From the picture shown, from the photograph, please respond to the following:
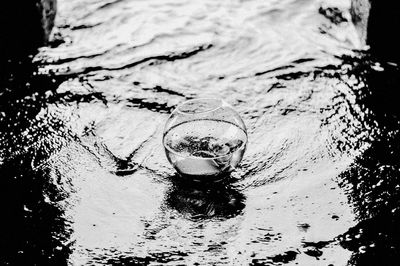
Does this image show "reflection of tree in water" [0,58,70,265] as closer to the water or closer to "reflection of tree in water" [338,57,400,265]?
the water

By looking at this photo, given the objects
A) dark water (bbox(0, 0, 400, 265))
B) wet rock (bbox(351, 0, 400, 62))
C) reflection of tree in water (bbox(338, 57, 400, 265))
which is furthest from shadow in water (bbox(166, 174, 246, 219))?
wet rock (bbox(351, 0, 400, 62))

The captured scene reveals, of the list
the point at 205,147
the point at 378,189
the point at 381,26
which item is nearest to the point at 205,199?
the point at 205,147

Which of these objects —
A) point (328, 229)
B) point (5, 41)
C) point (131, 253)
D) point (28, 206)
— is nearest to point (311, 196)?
point (328, 229)

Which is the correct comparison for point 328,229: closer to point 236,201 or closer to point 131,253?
point 236,201

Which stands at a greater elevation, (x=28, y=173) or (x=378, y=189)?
(x=378, y=189)

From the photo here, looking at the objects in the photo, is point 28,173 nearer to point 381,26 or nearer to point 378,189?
point 378,189

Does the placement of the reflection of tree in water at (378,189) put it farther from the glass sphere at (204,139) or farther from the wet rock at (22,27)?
the wet rock at (22,27)
